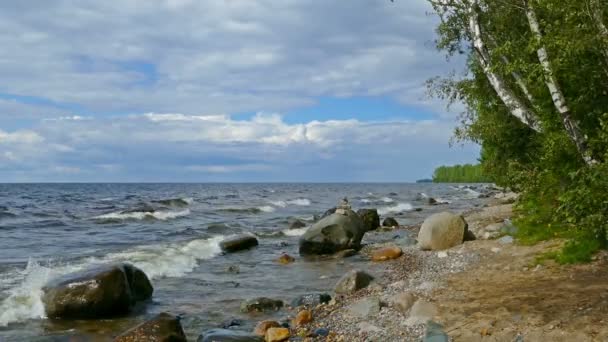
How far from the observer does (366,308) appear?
34.8ft

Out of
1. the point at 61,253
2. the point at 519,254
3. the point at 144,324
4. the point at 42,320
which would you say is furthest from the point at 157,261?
the point at 519,254

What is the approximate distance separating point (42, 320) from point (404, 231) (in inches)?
792

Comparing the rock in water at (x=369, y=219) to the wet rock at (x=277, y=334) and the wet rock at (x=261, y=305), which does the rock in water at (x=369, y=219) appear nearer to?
the wet rock at (x=261, y=305)

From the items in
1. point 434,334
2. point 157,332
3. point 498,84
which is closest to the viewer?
point 434,334

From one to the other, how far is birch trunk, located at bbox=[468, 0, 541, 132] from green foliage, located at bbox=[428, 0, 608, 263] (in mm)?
141

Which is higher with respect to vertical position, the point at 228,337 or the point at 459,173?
Answer: the point at 459,173

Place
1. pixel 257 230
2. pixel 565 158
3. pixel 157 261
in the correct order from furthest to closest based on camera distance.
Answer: pixel 257 230, pixel 157 261, pixel 565 158

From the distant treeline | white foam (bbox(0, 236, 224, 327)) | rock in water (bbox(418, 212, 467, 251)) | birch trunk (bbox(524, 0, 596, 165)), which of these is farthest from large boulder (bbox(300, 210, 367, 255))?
the distant treeline

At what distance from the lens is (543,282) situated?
10438 mm

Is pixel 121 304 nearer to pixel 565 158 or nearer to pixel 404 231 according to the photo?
pixel 565 158

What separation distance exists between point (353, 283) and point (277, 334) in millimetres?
4183

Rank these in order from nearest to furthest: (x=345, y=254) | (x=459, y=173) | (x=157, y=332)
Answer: (x=157, y=332) < (x=345, y=254) < (x=459, y=173)

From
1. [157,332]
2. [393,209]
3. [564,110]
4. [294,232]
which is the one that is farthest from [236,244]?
[393,209]

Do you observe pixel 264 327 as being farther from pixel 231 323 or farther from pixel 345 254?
pixel 345 254
